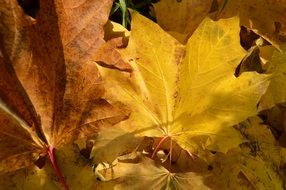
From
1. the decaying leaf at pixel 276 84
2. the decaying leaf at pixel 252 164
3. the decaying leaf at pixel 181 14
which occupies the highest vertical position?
the decaying leaf at pixel 181 14

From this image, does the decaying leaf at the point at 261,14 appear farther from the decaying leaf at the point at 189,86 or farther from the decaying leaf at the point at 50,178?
the decaying leaf at the point at 50,178

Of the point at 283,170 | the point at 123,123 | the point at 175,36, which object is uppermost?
the point at 175,36

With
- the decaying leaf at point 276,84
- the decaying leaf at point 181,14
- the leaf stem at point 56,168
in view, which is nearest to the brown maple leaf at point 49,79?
the leaf stem at point 56,168

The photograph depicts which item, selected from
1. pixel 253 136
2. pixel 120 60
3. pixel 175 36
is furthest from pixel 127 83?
pixel 253 136

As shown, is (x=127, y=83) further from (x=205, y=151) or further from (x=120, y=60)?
(x=205, y=151)

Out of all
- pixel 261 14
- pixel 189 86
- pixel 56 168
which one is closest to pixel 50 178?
pixel 56 168

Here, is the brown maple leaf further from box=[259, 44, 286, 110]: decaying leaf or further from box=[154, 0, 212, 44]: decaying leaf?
box=[259, 44, 286, 110]: decaying leaf
